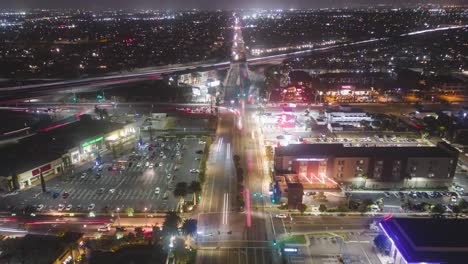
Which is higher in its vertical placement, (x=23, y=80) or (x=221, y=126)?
(x=23, y=80)

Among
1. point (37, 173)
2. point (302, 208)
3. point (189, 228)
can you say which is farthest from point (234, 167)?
point (37, 173)

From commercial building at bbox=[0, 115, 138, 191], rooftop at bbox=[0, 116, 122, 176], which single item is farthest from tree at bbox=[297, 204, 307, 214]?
rooftop at bbox=[0, 116, 122, 176]

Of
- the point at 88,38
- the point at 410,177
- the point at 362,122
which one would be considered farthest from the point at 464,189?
the point at 88,38

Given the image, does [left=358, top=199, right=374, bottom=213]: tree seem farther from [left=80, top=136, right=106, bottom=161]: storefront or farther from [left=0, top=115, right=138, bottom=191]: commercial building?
[left=80, top=136, right=106, bottom=161]: storefront

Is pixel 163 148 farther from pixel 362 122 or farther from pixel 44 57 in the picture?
pixel 44 57

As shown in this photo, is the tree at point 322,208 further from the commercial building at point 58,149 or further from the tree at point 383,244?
the commercial building at point 58,149
